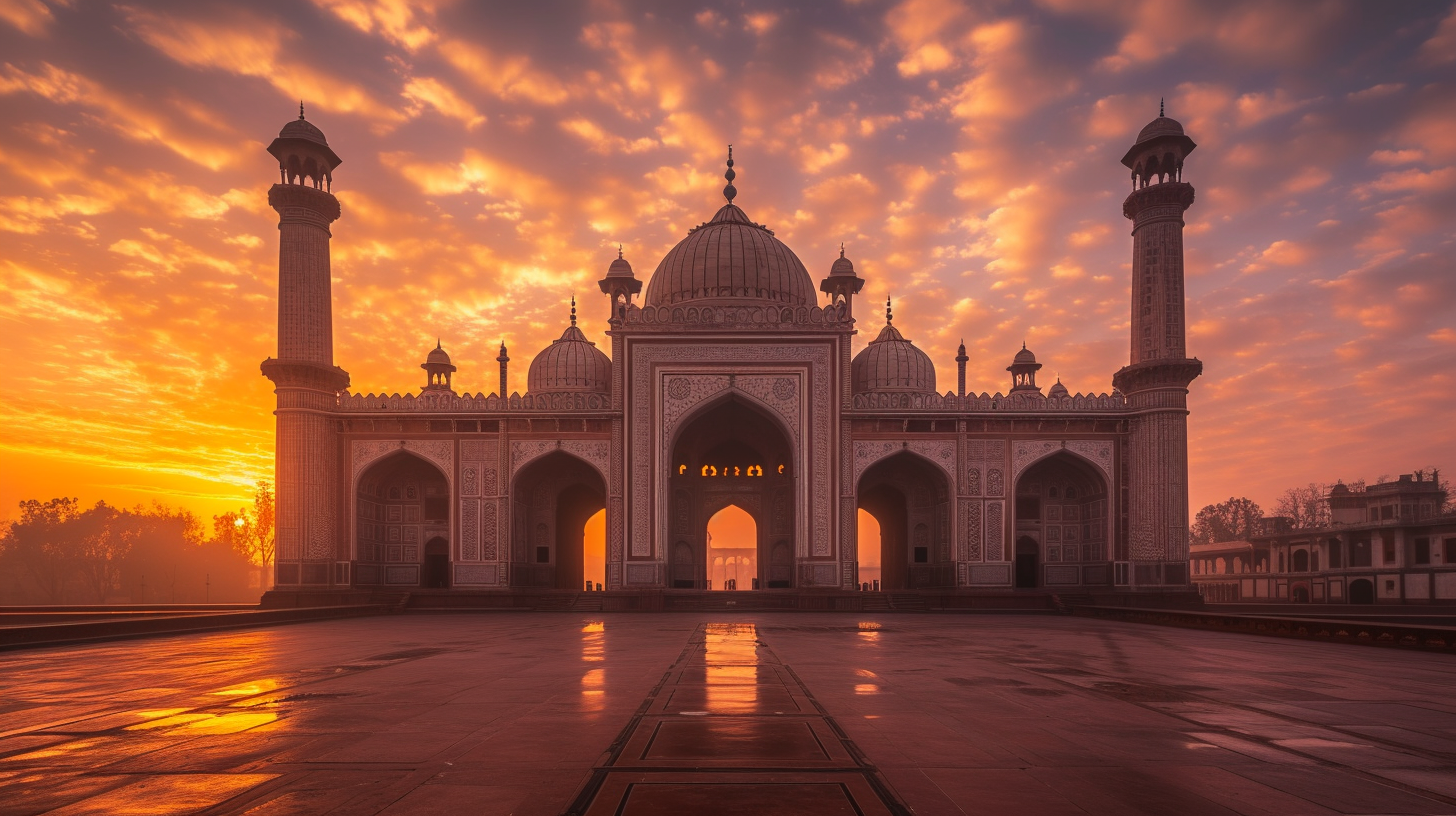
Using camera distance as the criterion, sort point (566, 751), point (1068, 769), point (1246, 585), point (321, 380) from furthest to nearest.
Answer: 1. point (1246, 585)
2. point (321, 380)
3. point (566, 751)
4. point (1068, 769)

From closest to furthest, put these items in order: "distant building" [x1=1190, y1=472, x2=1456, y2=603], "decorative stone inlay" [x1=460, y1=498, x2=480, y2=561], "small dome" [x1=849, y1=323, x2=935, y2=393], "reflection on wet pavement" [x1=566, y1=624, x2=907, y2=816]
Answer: "reflection on wet pavement" [x1=566, y1=624, x2=907, y2=816], "decorative stone inlay" [x1=460, y1=498, x2=480, y2=561], "small dome" [x1=849, y1=323, x2=935, y2=393], "distant building" [x1=1190, y1=472, x2=1456, y2=603]

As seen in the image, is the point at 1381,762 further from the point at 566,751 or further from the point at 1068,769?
the point at 566,751

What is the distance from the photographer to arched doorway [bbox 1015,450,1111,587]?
2980cm

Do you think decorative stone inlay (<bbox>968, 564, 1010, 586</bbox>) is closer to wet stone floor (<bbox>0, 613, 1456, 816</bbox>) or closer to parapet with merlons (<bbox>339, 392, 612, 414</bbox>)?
parapet with merlons (<bbox>339, 392, 612, 414</bbox>)

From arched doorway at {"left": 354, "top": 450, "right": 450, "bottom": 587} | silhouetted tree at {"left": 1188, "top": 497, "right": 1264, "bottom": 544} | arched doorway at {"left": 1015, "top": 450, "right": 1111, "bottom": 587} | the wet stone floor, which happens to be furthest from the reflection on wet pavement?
silhouetted tree at {"left": 1188, "top": 497, "right": 1264, "bottom": 544}

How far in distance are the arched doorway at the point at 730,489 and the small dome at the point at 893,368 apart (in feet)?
13.7

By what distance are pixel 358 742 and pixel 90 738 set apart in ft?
5.33

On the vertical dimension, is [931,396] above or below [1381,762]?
above

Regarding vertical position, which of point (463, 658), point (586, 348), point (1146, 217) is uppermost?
point (1146, 217)

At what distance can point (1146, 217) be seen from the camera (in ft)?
94.4

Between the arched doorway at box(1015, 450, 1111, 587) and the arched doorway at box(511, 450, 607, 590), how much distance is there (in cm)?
1386

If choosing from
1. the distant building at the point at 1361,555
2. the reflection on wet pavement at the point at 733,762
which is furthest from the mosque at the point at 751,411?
the reflection on wet pavement at the point at 733,762

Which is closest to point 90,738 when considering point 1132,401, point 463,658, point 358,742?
point 358,742

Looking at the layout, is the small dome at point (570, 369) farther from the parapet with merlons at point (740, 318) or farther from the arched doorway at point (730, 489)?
the parapet with merlons at point (740, 318)
